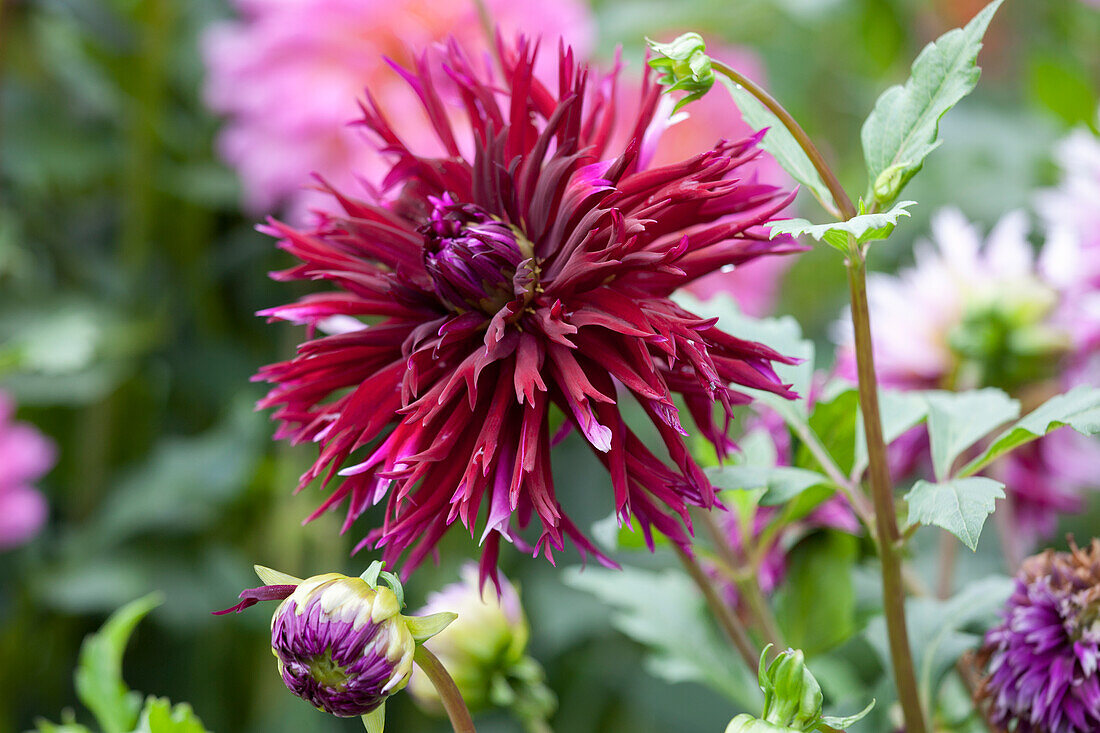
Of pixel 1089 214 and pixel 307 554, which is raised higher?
pixel 1089 214

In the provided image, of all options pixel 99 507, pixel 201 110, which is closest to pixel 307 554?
pixel 99 507

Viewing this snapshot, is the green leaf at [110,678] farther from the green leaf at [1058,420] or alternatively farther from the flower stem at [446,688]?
the green leaf at [1058,420]

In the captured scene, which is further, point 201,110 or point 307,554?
point 201,110

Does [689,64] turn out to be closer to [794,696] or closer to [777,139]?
[777,139]

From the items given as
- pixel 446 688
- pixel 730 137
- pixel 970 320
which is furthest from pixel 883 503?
pixel 730 137

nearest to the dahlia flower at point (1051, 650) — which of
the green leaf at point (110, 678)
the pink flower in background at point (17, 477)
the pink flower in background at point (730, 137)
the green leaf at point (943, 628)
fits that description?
the green leaf at point (943, 628)

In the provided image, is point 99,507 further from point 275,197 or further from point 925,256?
point 925,256
